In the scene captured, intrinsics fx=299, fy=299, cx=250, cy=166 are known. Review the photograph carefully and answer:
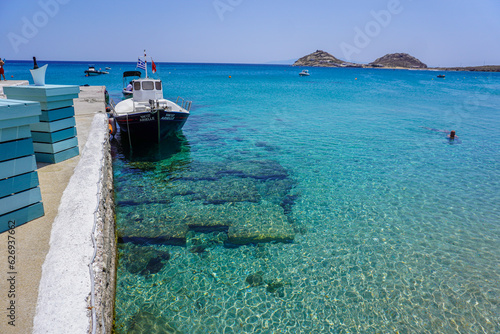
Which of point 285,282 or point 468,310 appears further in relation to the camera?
point 285,282

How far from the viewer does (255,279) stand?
263 inches

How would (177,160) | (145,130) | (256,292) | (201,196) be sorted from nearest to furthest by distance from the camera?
(256,292) → (201,196) → (177,160) → (145,130)

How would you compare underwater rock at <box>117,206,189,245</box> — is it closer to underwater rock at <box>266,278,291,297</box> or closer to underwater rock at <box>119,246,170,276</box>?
underwater rock at <box>119,246,170,276</box>

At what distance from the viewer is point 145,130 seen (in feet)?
51.5

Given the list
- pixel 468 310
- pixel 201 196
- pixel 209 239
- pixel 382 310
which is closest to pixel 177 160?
pixel 201 196

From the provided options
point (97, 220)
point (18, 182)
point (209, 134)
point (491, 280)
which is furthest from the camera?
point (209, 134)

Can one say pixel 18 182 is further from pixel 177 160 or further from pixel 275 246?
pixel 177 160

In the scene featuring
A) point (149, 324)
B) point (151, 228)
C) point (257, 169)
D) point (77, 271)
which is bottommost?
point (149, 324)

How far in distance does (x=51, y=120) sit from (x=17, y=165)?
3.40 m

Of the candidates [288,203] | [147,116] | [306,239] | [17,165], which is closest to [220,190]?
[288,203]

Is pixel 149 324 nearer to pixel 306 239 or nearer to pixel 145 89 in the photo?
pixel 306 239

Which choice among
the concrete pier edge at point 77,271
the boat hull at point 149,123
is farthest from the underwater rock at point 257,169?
the concrete pier edge at point 77,271

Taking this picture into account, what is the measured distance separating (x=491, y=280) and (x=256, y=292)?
5340mm

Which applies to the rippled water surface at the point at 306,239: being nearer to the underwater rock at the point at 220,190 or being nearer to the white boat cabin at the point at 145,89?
the underwater rock at the point at 220,190
